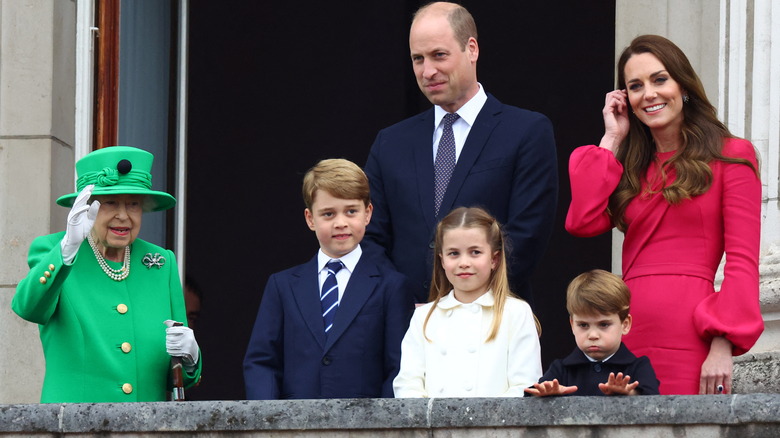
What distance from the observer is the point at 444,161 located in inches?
222

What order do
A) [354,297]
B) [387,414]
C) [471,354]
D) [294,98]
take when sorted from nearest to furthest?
[387,414] → [471,354] → [354,297] → [294,98]

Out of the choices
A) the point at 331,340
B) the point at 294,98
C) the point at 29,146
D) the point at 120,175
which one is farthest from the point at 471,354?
the point at 294,98

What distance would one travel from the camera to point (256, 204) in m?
11.9

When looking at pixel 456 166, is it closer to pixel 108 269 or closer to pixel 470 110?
pixel 470 110

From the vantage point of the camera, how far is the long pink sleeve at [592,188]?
A: 5.19 metres

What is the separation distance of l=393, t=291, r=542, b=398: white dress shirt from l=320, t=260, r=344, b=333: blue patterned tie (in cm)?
40

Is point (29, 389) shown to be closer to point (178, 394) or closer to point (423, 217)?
point (178, 394)

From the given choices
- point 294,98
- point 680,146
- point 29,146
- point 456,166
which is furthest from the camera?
point 294,98

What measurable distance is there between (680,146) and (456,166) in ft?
2.63

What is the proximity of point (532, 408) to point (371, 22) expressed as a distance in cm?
788

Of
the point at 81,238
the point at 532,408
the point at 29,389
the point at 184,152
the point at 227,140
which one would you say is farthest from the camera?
the point at 227,140

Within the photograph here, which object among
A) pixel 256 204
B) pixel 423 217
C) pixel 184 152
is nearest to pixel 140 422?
pixel 423 217

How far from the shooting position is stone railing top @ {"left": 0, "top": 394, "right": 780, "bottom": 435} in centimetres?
414

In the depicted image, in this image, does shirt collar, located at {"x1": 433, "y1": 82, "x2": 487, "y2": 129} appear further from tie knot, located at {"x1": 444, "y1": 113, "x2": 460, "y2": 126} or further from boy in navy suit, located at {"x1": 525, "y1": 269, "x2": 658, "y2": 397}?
boy in navy suit, located at {"x1": 525, "y1": 269, "x2": 658, "y2": 397}
